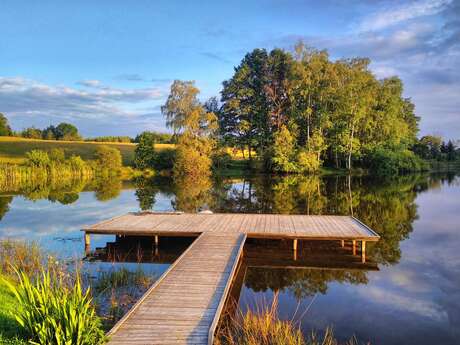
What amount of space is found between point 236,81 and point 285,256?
42587 mm

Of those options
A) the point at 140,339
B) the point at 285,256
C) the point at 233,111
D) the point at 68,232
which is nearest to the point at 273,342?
the point at 140,339

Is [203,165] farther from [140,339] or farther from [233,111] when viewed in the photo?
[140,339]

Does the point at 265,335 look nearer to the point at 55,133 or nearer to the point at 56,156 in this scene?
the point at 56,156

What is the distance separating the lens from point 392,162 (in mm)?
48406

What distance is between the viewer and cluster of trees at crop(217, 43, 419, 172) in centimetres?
4531

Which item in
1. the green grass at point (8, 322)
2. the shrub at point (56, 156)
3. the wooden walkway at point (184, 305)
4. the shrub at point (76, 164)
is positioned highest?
the shrub at point (56, 156)

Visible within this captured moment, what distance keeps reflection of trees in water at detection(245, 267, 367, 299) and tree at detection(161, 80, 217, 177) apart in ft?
115

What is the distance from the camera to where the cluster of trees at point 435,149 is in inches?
2414

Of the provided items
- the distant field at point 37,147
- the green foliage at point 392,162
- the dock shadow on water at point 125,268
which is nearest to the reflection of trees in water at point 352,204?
the dock shadow on water at point 125,268

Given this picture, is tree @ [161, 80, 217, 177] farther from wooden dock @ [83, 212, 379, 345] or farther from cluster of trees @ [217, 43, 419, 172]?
wooden dock @ [83, 212, 379, 345]

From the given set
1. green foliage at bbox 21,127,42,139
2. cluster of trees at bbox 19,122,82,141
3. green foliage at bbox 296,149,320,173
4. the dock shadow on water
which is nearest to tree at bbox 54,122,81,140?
cluster of trees at bbox 19,122,82,141

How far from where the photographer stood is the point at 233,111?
53.0m

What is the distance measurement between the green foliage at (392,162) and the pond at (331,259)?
75.2 ft

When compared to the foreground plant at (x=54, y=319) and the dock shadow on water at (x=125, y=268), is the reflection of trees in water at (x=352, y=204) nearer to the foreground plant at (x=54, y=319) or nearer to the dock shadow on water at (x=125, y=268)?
the dock shadow on water at (x=125, y=268)
